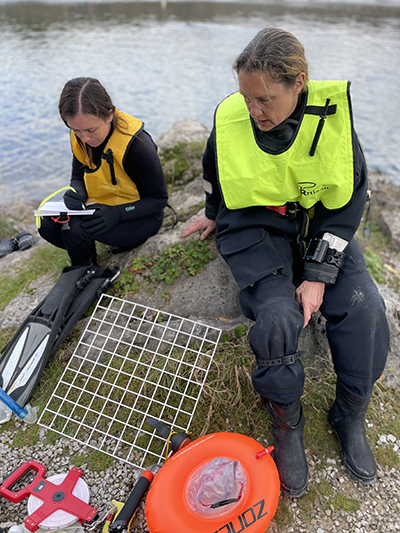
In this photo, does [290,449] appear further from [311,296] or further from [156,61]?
[156,61]

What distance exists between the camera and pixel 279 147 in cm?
278

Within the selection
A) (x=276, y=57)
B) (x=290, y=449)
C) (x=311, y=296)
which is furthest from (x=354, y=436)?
(x=276, y=57)

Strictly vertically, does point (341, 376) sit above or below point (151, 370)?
above

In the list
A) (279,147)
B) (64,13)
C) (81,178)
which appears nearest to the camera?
(279,147)

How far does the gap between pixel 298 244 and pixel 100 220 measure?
5.88ft

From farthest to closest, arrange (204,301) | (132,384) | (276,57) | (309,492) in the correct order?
(204,301) < (132,384) < (309,492) < (276,57)

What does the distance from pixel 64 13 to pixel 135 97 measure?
16556mm

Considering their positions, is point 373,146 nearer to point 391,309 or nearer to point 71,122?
point 391,309

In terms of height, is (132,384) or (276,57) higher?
(276,57)

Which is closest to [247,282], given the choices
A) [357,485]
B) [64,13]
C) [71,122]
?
[357,485]

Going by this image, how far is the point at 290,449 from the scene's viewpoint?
9.08 feet

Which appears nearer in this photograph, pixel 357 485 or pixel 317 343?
pixel 357 485

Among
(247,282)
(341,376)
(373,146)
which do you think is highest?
(247,282)

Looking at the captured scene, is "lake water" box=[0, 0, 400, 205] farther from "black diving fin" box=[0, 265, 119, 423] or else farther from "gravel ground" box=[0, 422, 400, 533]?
"gravel ground" box=[0, 422, 400, 533]
